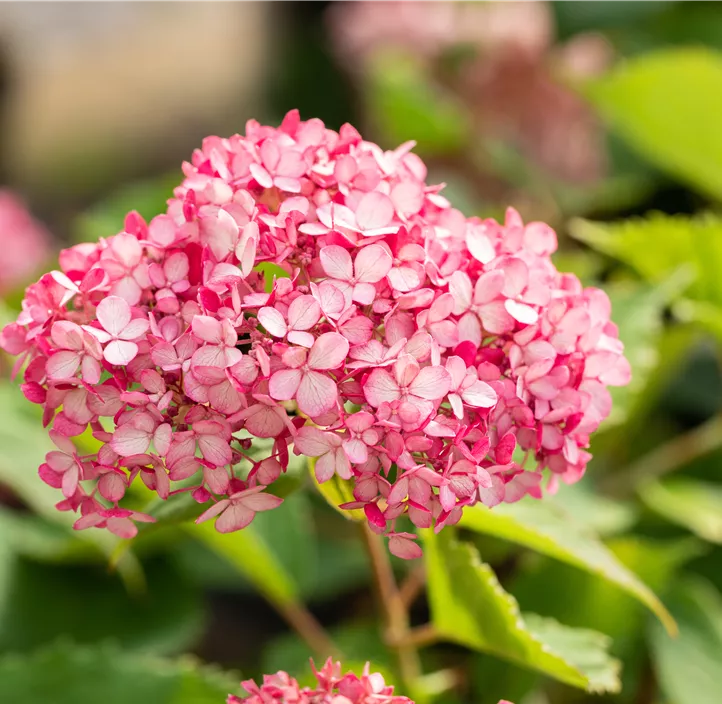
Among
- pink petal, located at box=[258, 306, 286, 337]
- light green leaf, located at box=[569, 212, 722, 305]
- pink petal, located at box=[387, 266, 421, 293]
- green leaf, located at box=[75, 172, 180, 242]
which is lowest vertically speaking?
pink petal, located at box=[258, 306, 286, 337]

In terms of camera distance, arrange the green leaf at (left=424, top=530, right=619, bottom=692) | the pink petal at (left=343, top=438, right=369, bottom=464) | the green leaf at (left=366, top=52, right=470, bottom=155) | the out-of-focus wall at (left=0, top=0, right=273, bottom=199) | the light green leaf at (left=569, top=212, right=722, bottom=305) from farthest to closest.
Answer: the out-of-focus wall at (left=0, top=0, right=273, bottom=199), the green leaf at (left=366, top=52, right=470, bottom=155), the light green leaf at (left=569, top=212, right=722, bottom=305), the green leaf at (left=424, top=530, right=619, bottom=692), the pink petal at (left=343, top=438, right=369, bottom=464)

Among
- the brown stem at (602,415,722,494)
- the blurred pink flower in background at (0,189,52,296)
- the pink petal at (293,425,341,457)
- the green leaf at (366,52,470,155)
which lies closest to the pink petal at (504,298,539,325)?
the pink petal at (293,425,341,457)

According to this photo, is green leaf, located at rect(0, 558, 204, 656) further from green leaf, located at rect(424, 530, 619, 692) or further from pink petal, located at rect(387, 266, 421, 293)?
pink petal, located at rect(387, 266, 421, 293)

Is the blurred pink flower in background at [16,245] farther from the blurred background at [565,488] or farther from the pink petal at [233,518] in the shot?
the pink petal at [233,518]

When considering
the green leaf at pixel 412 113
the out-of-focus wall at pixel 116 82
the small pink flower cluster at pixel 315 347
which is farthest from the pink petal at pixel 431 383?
the out-of-focus wall at pixel 116 82

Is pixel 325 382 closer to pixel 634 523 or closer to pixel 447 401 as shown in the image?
pixel 447 401

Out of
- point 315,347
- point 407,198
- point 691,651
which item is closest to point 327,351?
point 315,347

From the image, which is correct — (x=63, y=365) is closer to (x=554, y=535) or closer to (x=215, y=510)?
(x=215, y=510)
